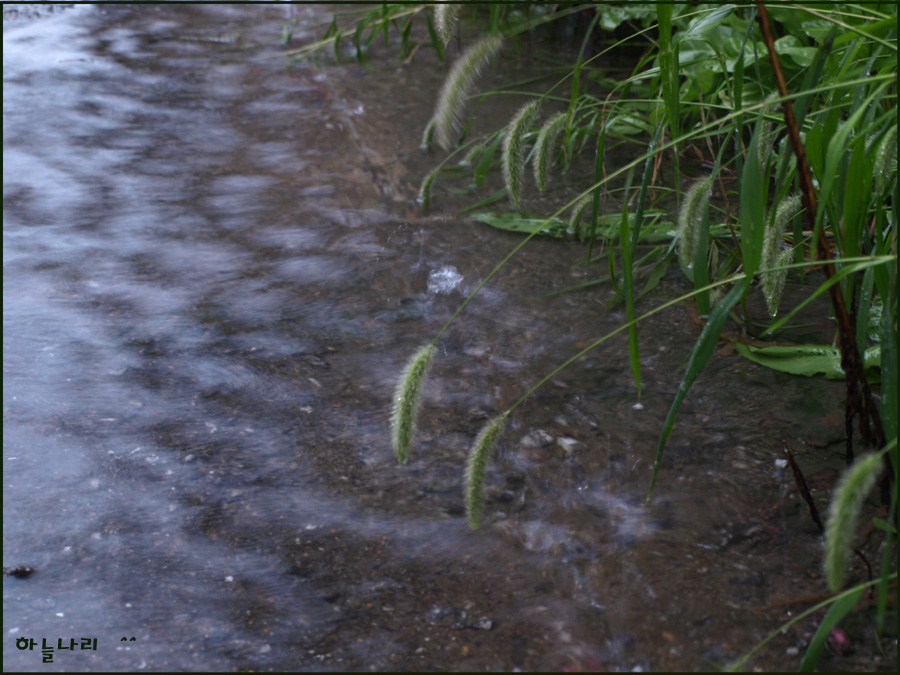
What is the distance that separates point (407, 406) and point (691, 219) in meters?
0.53

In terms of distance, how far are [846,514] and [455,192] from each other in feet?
6.24

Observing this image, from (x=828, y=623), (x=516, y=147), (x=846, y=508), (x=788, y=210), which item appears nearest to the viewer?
(x=846, y=508)

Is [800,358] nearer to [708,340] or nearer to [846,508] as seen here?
[708,340]

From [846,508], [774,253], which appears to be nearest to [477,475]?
[846,508]

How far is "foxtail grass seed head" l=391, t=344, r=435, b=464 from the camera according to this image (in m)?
1.13

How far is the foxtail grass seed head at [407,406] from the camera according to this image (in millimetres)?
1134

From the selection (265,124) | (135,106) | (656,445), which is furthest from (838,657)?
(135,106)

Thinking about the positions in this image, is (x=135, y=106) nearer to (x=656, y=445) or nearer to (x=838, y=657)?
(x=656, y=445)

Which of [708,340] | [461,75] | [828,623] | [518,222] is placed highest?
[461,75]

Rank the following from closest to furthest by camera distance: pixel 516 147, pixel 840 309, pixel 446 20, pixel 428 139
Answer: pixel 840 309, pixel 516 147, pixel 446 20, pixel 428 139

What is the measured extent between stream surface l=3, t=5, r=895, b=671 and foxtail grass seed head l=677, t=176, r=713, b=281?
43 cm

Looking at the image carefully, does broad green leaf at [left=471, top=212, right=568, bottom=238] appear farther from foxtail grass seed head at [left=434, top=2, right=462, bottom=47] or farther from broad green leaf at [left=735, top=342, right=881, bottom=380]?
broad green leaf at [left=735, top=342, right=881, bottom=380]

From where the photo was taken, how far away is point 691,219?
1.21 m

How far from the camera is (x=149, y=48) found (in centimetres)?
402
